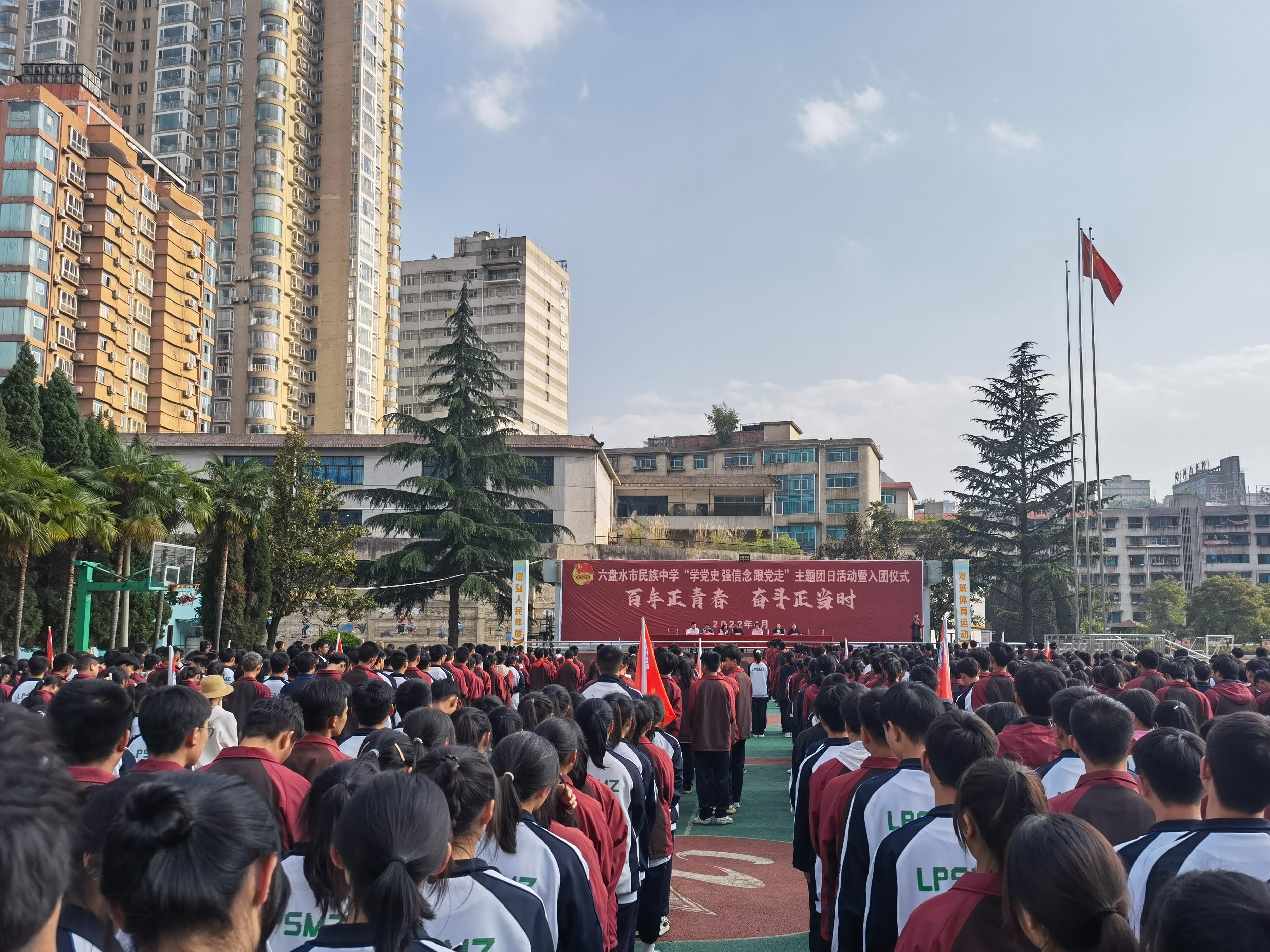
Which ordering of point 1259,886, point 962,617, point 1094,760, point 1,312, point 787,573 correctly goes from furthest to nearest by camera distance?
point 1,312
point 787,573
point 962,617
point 1094,760
point 1259,886

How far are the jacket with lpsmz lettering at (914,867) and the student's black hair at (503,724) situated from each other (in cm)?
172

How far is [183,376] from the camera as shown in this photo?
64.0 meters

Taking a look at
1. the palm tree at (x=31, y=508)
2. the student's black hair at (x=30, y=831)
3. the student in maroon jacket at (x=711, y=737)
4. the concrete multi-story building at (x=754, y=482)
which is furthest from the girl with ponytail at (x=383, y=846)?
the concrete multi-story building at (x=754, y=482)

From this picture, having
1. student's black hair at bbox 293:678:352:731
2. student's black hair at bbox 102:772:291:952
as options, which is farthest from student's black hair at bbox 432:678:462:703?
student's black hair at bbox 102:772:291:952

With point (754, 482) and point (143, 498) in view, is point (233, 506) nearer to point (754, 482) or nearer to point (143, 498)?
point (143, 498)

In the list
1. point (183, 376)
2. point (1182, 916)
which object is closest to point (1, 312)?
point (183, 376)

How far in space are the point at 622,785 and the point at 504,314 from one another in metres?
86.6

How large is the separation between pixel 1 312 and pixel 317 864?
191 ft

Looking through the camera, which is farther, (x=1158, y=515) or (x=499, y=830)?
(x=1158, y=515)

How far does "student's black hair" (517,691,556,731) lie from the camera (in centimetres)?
561

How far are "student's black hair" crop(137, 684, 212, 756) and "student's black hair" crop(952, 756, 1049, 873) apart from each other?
3100 mm

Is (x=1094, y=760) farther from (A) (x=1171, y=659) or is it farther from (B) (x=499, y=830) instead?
(A) (x=1171, y=659)

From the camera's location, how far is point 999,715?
235 inches

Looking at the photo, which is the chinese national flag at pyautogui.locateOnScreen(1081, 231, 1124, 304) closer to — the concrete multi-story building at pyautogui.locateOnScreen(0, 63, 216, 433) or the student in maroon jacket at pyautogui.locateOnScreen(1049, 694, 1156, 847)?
the student in maroon jacket at pyautogui.locateOnScreen(1049, 694, 1156, 847)
